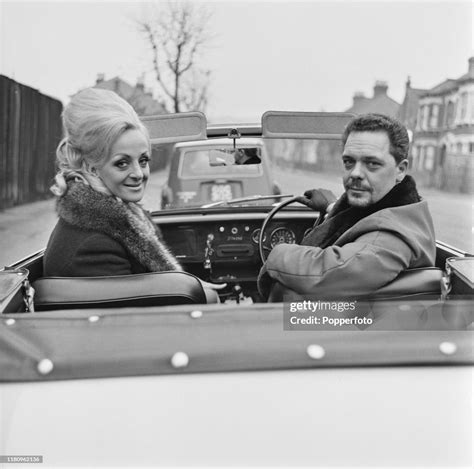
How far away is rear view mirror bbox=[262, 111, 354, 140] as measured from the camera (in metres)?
3.04

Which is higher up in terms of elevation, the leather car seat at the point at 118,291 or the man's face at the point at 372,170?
the man's face at the point at 372,170

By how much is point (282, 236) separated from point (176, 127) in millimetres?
1008

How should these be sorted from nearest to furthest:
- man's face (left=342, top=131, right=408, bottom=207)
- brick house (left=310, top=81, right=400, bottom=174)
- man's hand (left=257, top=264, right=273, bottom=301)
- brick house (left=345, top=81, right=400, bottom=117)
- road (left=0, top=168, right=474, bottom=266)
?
1. man's face (left=342, top=131, right=408, bottom=207)
2. man's hand (left=257, top=264, right=273, bottom=301)
3. brick house (left=310, top=81, right=400, bottom=174)
4. brick house (left=345, top=81, right=400, bottom=117)
5. road (left=0, top=168, right=474, bottom=266)

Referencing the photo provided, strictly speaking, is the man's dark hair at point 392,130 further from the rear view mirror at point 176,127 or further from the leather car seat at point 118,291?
the rear view mirror at point 176,127

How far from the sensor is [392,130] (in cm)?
209

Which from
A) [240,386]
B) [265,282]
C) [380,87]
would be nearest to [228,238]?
[380,87]

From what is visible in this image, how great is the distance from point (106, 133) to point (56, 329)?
0.84 metres

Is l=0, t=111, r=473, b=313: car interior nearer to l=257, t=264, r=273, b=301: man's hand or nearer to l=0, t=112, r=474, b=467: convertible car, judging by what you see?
l=257, t=264, r=273, b=301: man's hand

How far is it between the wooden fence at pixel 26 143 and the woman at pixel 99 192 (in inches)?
219

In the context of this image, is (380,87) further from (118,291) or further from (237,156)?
(118,291)

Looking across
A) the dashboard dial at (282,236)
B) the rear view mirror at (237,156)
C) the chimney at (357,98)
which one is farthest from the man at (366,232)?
the chimney at (357,98)

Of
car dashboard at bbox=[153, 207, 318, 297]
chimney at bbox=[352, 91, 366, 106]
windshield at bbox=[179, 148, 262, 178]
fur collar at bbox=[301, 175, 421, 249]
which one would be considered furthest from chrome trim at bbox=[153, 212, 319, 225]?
windshield at bbox=[179, 148, 262, 178]

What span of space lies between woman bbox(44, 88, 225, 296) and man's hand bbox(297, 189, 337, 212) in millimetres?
1044

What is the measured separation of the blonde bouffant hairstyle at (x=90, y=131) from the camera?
6.50 feet
